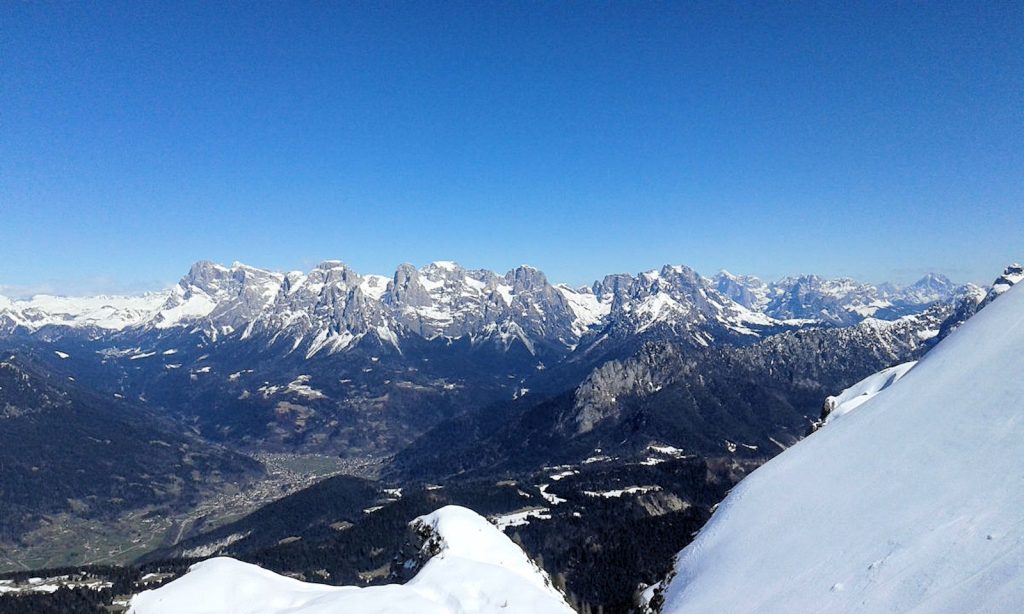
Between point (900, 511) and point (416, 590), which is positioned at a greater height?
point (416, 590)

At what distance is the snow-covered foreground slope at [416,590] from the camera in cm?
4575

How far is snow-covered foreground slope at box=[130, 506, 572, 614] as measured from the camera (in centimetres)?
4575

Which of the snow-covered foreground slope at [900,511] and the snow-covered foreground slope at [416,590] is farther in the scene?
the snow-covered foreground slope at [416,590]

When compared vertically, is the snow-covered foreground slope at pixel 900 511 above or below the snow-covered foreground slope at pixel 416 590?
below

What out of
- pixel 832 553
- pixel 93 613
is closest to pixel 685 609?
pixel 832 553

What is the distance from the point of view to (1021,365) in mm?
45250

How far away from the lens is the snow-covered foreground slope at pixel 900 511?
1147 inches

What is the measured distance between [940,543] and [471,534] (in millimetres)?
41379

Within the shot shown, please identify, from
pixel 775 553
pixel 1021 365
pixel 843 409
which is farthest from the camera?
pixel 843 409

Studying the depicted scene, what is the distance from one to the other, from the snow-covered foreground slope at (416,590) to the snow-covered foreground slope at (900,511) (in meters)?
13.5

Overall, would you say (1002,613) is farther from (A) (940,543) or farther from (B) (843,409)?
(B) (843,409)

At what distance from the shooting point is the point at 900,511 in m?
36.5

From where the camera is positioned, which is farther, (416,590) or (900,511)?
(416,590)

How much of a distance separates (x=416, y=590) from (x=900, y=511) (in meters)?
35.7
